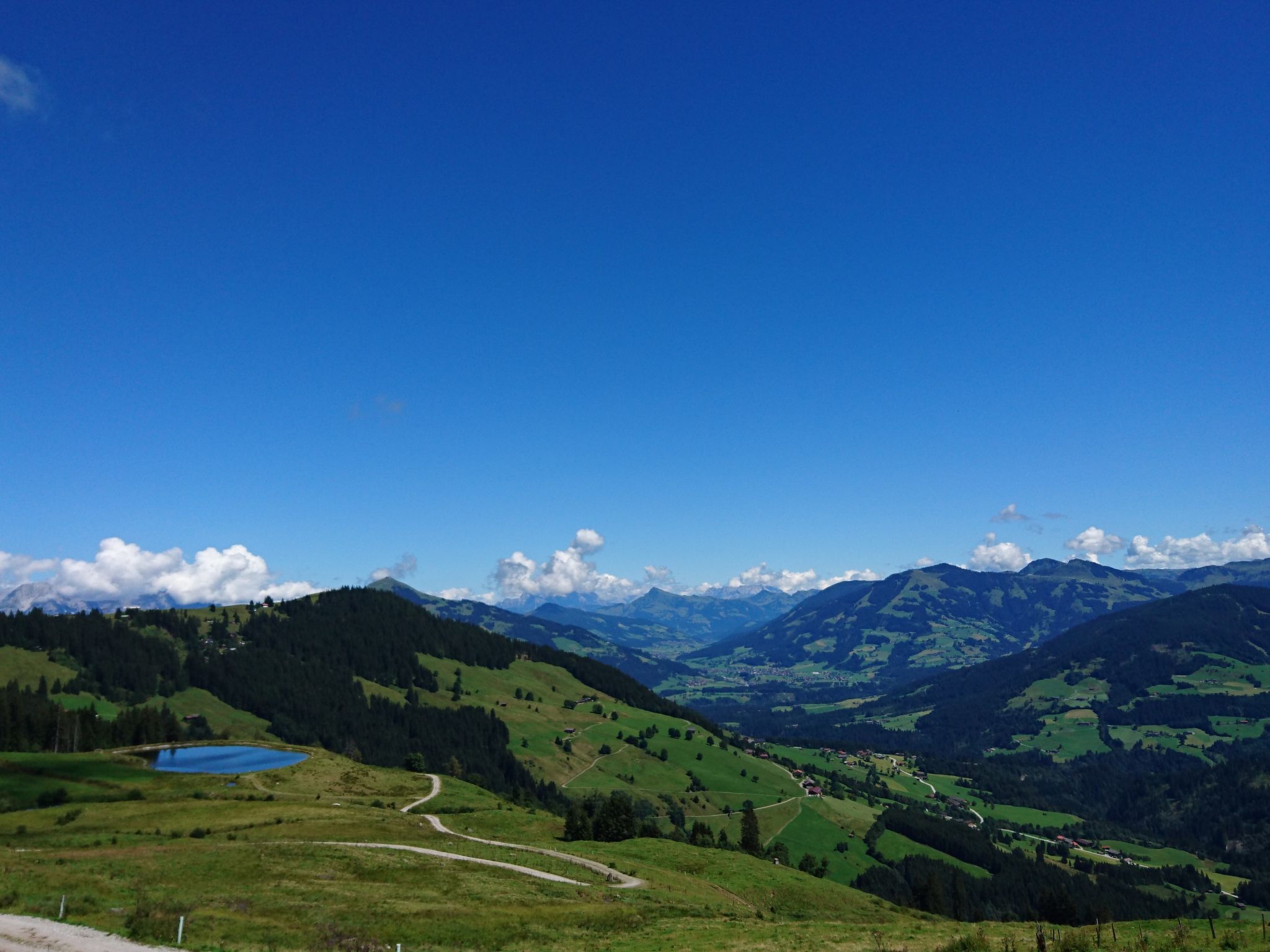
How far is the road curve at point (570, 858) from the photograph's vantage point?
74.9 m

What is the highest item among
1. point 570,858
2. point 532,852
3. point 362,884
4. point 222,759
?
point 362,884

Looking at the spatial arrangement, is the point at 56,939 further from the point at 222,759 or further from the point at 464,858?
the point at 222,759

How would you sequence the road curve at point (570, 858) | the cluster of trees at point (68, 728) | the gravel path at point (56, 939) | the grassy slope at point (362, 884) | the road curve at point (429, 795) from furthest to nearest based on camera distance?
the cluster of trees at point (68, 728) < the road curve at point (429, 795) < the road curve at point (570, 858) < the grassy slope at point (362, 884) < the gravel path at point (56, 939)

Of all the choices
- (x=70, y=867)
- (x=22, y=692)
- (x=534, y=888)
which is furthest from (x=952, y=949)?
(x=22, y=692)

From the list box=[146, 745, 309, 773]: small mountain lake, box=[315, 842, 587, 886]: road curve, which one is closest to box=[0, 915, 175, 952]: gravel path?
box=[315, 842, 587, 886]: road curve

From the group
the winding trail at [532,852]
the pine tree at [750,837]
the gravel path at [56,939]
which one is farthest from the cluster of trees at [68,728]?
the gravel path at [56,939]

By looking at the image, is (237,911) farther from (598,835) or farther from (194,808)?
(598,835)

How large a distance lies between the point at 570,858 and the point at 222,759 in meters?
105

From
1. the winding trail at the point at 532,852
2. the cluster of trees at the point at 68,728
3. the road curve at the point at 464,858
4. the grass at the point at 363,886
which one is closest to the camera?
the grass at the point at 363,886

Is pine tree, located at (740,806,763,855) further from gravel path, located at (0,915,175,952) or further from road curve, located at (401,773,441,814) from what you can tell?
gravel path, located at (0,915,175,952)

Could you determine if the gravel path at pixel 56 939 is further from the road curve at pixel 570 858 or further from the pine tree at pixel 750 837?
the pine tree at pixel 750 837

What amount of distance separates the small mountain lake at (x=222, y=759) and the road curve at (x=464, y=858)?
70.6m

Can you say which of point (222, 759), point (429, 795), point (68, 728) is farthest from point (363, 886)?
point (68, 728)

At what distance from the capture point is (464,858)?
75812mm
